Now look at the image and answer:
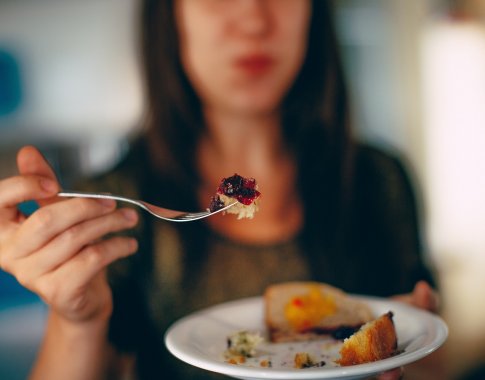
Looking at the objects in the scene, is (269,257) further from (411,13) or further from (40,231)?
(411,13)

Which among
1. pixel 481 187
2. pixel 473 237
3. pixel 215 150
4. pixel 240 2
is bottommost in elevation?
pixel 473 237

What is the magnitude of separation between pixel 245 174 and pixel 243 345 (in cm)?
60

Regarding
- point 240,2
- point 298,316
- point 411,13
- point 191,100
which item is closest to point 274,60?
point 240,2

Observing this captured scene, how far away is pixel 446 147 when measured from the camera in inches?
113

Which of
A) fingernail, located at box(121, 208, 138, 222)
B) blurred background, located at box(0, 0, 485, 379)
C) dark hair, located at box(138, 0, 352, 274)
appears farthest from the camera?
blurred background, located at box(0, 0, 485, 379)

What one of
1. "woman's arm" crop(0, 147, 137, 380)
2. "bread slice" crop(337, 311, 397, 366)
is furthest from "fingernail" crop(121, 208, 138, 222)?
"bread slice" crop(337, 311, 397, 366)

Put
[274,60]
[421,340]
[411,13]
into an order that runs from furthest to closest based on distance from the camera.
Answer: [411,13], [274,60], [421,340]

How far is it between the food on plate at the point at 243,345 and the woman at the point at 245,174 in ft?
0.76

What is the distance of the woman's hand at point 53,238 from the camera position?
0.65 meters

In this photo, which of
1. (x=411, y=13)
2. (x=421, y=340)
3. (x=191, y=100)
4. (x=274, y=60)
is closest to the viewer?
(x=421, y=340)

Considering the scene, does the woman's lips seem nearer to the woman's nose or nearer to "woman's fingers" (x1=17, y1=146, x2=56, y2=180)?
the woman's nose

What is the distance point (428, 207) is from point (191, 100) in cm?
210

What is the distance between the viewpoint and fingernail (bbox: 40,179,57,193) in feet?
2.20

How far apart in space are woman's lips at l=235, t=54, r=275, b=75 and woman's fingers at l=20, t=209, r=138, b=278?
50 cm
